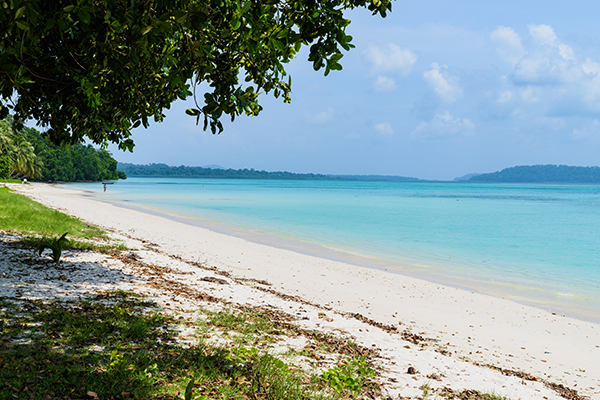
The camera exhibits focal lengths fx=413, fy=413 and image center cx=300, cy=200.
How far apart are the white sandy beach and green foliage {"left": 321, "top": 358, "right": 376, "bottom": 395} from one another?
33cm

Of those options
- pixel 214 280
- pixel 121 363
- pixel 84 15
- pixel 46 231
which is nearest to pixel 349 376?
pixel 121 363

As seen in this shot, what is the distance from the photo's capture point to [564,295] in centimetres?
1524

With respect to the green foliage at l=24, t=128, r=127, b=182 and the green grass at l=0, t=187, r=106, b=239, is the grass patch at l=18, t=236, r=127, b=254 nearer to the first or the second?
the green grass at l=0, t=187, r=106, b=239

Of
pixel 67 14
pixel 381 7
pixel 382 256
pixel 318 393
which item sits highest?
pixel 381 7

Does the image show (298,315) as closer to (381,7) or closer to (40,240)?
(381,7)

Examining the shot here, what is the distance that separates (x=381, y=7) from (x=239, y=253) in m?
13.7

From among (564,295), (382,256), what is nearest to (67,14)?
(564,295)

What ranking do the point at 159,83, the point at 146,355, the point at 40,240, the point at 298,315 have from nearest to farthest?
the point at 146,355 < the point at 159,83 < the point at 298,315 < the point at 40,240

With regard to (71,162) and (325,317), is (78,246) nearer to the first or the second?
(325,317)

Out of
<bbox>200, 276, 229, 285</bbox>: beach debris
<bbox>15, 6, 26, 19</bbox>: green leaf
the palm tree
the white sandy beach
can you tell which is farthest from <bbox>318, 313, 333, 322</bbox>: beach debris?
the palm tree

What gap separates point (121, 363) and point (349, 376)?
260cm

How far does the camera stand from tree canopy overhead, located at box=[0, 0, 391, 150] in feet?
11.9

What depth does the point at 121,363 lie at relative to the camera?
452cm

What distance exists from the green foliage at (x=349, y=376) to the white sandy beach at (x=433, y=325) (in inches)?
13.0
